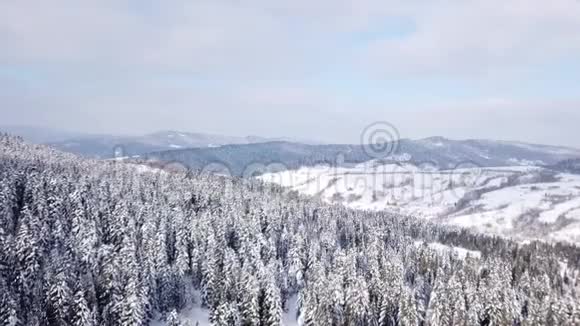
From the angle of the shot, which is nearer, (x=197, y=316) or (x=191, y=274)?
(x=197, y=316)

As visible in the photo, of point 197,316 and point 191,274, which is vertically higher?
point 191,274

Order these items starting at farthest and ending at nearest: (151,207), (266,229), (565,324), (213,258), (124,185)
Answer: (124,185), (266,229), (151,207), (565,324), (213,258)

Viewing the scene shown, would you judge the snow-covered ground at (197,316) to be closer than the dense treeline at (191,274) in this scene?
No

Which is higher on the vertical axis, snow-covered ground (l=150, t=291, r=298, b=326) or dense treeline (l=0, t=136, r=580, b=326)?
dense treeline (l=0, t=136, r=580, b=326)

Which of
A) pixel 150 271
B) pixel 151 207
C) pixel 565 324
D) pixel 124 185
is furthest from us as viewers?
pixel 124 185

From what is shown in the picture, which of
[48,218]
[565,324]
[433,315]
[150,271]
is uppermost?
[48,218]

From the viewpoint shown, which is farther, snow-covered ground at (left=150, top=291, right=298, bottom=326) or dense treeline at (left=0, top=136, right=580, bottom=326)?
snow-covered ground at (left=150, top=291, right=298, bottom=326)

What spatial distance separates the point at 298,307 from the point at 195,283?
24777 millimetres

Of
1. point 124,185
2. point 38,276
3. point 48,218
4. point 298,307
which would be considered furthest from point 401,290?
point 124,185

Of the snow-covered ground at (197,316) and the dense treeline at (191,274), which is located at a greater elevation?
the dense treeline at (191,274)

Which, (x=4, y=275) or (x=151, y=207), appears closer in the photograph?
(x=4, y=275)

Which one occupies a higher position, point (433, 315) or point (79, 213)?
point (79, 213)

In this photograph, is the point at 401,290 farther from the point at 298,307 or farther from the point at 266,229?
the point at 266,229

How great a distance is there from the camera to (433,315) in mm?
87812
